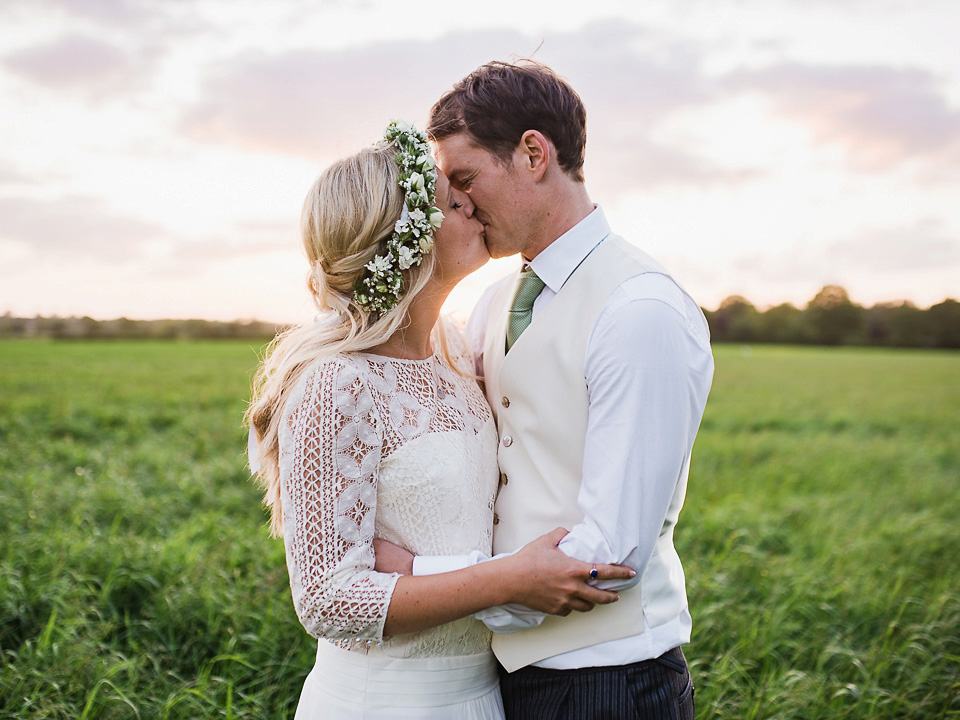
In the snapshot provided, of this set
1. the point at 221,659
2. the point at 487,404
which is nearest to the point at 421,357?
the point at 487,404

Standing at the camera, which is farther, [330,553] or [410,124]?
[410,124]

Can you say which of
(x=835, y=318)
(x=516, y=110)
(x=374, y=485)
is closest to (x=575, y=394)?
(x=374, y=485)

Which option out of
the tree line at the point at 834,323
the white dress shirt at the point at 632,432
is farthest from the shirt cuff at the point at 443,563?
the tree line at the point at 834,323

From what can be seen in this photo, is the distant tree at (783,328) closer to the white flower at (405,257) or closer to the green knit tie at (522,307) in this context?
the green knit tie at (522,307)

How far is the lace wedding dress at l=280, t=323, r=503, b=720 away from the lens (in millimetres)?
1923

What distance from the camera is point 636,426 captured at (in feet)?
5.92

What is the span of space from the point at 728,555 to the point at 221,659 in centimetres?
359

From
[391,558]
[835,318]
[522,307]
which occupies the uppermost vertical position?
[835,318]

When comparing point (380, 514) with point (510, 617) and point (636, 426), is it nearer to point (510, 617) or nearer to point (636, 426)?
point (510, 617)

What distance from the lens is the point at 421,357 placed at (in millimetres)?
2359

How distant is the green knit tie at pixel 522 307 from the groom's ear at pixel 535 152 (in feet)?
1.10

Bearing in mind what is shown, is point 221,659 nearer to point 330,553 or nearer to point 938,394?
point 330,553

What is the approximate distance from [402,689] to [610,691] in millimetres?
597

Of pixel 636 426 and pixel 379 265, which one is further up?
pixel 379 265
